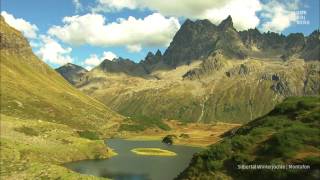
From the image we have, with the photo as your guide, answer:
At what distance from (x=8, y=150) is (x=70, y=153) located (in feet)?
120

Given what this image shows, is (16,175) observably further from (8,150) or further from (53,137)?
(53,137)

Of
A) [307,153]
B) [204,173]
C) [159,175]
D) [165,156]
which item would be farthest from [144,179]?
[165,156]

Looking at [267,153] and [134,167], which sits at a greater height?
[267,153]

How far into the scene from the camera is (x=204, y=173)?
8138 cm

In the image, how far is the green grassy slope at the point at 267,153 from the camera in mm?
70875

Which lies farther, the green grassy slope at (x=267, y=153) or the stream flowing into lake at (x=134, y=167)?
the stream flowing into lake at (x=134, y=167)

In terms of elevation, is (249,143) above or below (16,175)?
above

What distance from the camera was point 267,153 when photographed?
77938mm

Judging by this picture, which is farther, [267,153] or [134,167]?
[134,167]

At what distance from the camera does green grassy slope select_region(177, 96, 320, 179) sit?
233 feet

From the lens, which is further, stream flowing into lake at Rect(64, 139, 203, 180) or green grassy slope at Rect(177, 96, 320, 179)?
stream flowing into lake at Rect(64, 139, 203, 180)

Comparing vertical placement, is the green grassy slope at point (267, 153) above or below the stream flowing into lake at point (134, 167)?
above

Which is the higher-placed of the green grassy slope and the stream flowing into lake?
the green grassy slope

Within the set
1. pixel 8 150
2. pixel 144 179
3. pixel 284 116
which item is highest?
pixel 284 116
